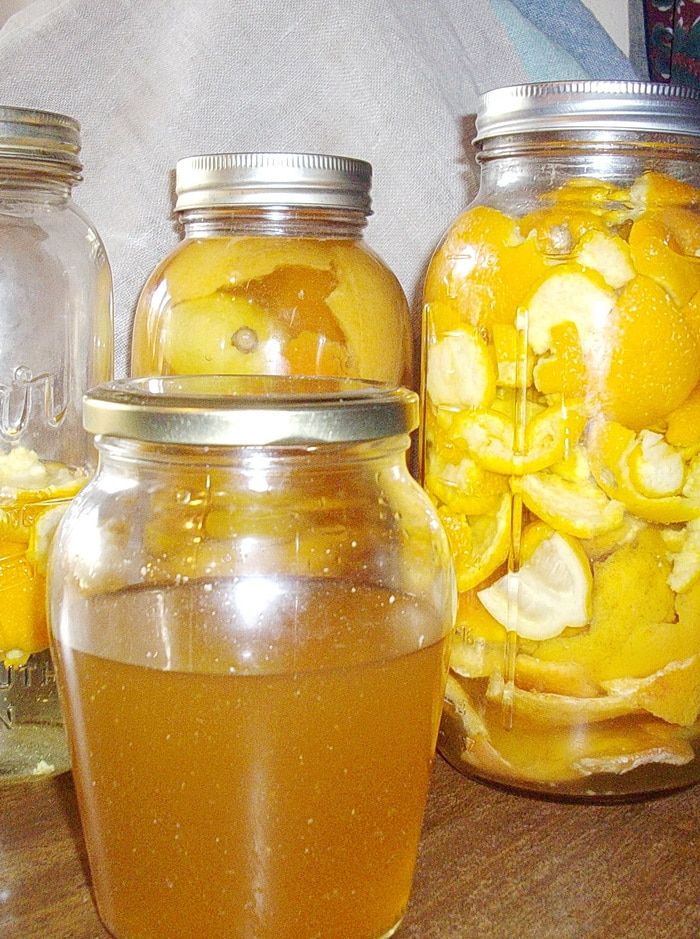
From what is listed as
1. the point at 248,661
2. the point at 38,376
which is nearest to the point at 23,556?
the point at 38,376

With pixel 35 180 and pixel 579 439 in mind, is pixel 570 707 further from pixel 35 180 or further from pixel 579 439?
pixel 35 180

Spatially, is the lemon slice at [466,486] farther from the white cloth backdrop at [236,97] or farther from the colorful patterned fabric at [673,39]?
the colorful patterned fabric at [673,39]

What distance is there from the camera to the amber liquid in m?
0.42

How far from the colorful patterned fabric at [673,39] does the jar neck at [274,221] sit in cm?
48

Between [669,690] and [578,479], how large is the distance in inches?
4.7

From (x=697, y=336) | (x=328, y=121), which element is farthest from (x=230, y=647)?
(x=328, y=121)

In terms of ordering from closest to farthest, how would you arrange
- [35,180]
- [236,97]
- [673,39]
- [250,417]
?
[250,417] < [35,180] < [236,97] < [673,39]

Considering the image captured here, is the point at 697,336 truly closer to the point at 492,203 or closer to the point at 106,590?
the point at 492,203

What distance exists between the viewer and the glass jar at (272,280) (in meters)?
0.64

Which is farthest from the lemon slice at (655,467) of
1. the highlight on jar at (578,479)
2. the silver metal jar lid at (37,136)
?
the silver metal jar lid at (37,136)

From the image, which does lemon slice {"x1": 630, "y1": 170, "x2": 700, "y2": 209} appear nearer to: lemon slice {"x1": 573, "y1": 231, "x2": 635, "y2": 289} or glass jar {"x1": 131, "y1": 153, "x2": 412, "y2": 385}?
lemon slice {"x1": 573, "y1": 231, "x2": 635, "y2": 289}

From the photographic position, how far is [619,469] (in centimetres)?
54

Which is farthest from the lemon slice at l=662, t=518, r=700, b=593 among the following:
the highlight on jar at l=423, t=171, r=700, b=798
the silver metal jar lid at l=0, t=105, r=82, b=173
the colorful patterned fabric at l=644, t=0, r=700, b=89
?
the colorful patterned fabric at l=644, t=0, r=700, b=89

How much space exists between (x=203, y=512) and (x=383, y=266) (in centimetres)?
30
